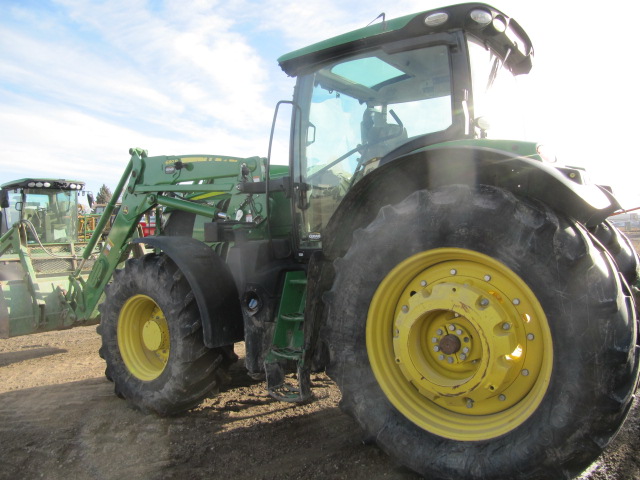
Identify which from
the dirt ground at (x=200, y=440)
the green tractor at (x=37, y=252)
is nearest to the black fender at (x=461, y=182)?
the dirt ground at (x=200, y=440)

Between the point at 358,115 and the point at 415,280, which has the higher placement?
the point at 358,115

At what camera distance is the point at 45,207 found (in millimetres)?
14016

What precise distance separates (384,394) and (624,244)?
2223 millimetres

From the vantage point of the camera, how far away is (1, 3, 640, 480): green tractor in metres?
2.27

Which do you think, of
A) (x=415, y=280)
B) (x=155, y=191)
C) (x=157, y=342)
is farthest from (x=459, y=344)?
(x=155, y=191)

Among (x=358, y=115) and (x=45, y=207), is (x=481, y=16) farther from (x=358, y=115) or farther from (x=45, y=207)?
(x=45, y=207)

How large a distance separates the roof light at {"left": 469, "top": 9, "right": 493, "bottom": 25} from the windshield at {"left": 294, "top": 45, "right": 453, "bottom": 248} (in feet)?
0.81

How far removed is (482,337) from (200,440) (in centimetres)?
221

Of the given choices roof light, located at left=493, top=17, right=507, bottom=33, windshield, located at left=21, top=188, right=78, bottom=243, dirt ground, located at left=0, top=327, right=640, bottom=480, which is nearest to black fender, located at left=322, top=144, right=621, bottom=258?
roof light, located at left=493, top=17, right=507, bottom=33

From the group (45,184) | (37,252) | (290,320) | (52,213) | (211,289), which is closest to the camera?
(290,320)

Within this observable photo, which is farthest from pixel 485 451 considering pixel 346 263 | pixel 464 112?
pixel 464 112

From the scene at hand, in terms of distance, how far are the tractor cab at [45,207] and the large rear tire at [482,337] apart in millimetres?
12485

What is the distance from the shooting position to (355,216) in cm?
317

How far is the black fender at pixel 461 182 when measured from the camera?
2467 millimetres
